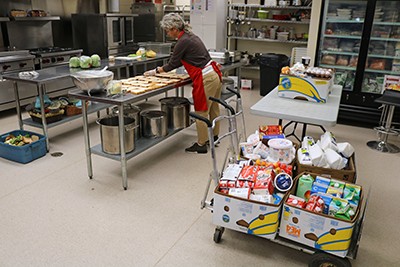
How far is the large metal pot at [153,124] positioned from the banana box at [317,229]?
2000mm

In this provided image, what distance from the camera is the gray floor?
2.45 m

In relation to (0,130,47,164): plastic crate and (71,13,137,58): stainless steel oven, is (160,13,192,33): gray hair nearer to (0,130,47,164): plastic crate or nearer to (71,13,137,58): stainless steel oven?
(0,130,47,164): plastic crate

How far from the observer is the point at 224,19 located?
7.50 meters

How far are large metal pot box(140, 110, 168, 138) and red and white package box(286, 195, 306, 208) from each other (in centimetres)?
196

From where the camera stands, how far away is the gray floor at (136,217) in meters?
2.45

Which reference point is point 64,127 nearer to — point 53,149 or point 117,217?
point 53,149

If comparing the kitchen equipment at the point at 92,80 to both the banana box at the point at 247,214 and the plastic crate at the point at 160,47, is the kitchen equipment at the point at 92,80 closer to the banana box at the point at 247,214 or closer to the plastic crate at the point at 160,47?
the banana box at the point at 247,214

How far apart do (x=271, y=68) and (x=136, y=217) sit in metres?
4.80

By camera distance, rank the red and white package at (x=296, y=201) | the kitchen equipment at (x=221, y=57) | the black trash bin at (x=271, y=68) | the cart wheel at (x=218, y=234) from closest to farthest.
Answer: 1. the red and white package at (x=296, y=201)
2. the cart wheel at (x=218, y=234)
3. the kitchen equipment at (x=221, y=57)
4. the black trash bin at (x=271, y=68)

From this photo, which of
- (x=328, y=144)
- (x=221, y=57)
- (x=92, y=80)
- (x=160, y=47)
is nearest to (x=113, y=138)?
(x=92, y=80)

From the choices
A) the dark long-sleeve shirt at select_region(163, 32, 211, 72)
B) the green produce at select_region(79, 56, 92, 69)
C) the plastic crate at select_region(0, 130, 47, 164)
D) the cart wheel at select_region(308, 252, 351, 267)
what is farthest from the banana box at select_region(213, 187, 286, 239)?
the green produce at select_region(79, 56, 92, 69)

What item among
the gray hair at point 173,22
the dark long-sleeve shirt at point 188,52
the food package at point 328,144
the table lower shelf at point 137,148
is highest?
the gray hair at point 173,22

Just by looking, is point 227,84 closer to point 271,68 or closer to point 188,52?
point 188,52

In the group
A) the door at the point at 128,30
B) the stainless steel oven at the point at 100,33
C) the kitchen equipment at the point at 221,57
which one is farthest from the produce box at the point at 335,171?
the door at the point at 128,30
